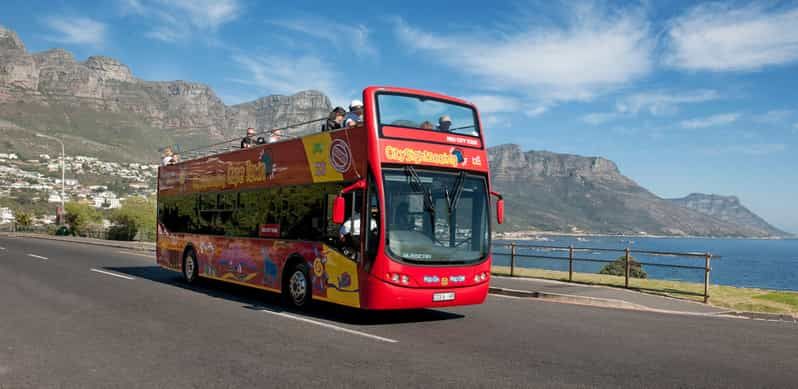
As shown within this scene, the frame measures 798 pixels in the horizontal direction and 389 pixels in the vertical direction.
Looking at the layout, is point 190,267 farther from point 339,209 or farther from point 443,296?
point 443,296

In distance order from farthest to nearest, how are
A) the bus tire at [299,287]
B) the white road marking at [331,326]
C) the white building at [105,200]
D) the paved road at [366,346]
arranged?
the white building at [105,200]
the bus tire at [299,287]
the white road marking at [331,326]
the paved road at [366,346]

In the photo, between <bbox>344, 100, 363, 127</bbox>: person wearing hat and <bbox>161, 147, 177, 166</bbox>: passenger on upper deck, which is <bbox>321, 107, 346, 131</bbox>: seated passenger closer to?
<bbox>344, 100, 363, 127</bbox>: person wearing hat

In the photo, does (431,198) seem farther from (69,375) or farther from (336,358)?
(69,375)

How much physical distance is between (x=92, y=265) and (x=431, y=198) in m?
16.8

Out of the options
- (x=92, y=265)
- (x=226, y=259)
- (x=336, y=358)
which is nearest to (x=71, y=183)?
(x=92, y=265)

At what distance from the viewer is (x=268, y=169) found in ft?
43.7

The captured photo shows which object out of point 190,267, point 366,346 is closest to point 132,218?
point 190,267

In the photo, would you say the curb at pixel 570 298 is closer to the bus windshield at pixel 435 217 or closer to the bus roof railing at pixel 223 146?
the bus windshield at pixel 435 217

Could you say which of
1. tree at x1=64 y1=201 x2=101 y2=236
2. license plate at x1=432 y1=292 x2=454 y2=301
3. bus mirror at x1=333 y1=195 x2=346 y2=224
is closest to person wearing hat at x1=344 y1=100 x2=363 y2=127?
bus mirror at x1=333 y1=195 x2=346 y2=224

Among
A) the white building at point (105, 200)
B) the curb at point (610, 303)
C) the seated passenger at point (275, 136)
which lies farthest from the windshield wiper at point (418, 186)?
the white building at point (105, 200)

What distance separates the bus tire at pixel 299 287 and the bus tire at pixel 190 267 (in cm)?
515

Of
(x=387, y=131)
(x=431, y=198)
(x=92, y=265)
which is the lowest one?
(x=92, y=265)

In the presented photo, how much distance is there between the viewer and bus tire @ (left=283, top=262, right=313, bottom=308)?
11641mm

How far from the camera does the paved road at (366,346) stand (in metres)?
6.63
